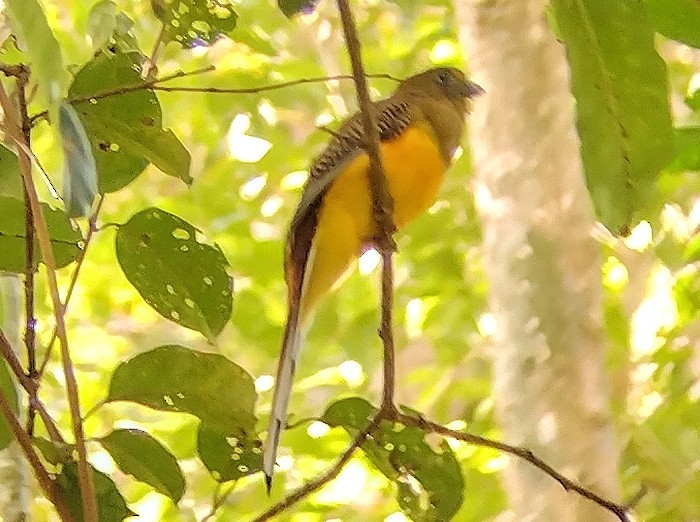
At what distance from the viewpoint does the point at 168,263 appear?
24.0 inches

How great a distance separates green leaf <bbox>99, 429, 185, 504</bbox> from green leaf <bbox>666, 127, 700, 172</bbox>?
1.31 feet

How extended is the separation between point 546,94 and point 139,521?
29.6 inches

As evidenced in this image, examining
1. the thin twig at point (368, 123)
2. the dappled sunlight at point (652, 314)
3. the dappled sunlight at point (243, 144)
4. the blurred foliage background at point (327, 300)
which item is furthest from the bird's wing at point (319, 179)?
the dappled sunlight at point (652, 314)

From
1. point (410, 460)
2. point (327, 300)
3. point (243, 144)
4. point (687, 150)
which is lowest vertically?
point (410, 460)

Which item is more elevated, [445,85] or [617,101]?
[445,85]

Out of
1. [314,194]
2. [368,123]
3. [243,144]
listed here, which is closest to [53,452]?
[368,123]

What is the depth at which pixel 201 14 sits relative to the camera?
27.8 inches

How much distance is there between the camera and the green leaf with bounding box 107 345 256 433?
0.59 meters

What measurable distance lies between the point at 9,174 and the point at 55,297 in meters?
0.19

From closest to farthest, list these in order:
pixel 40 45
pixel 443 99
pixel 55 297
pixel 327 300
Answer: pixel 40 45, pixel 55 297, pixel 443 99, pixel 327 300

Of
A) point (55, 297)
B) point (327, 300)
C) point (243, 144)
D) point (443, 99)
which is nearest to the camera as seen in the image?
point (55, 297)

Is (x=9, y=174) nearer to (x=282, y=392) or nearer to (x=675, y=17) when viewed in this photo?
(x=282, y=392)

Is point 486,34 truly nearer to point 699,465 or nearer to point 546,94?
point 546,94

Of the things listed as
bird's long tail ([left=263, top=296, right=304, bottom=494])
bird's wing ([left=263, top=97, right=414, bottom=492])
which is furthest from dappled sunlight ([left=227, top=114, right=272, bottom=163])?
bird's long tail ([left=263, top=296, right=304, bottom=494])
